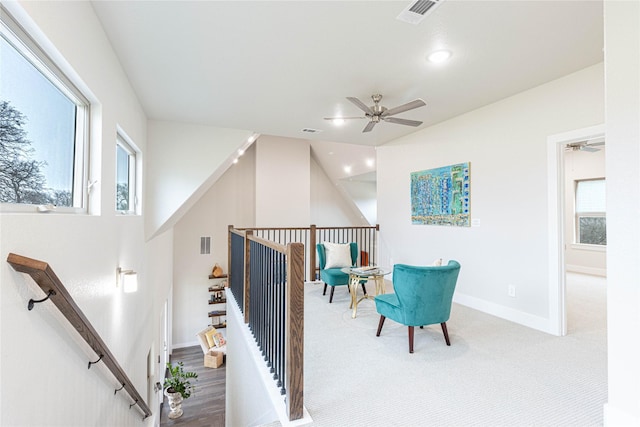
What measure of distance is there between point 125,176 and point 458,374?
13.2 feet

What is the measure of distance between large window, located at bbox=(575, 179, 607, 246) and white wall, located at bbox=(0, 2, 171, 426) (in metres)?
8.65

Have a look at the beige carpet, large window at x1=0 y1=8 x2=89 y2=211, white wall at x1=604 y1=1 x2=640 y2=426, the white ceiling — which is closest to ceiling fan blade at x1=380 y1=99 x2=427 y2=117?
the white ceiling

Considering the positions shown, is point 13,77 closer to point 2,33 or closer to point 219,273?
point 2,33

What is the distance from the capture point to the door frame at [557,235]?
3059 mm

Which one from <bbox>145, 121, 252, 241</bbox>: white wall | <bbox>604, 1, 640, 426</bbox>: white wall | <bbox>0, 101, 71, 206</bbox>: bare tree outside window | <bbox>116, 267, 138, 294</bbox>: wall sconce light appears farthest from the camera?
<bbox>145, 121, 252, 241</bbox>: white wall

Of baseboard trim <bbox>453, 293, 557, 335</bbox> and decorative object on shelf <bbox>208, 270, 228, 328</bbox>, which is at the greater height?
baseboard trim <bbox>453, 293, 557, 335</bbox>

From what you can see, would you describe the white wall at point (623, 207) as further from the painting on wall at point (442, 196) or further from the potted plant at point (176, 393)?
the potted plant at point (176, 393)

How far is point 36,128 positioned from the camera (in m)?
1.53

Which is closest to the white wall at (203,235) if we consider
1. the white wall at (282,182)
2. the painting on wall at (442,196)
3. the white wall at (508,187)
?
the white wall at (282,182)

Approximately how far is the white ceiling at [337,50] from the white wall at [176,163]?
73 cm

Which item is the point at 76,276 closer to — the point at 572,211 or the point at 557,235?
the point at 557,235

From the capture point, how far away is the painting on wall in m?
4.03

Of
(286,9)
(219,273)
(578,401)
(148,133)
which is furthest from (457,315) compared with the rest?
(219,273)

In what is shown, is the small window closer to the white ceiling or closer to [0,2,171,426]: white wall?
[0,2,171,426]: white wall
